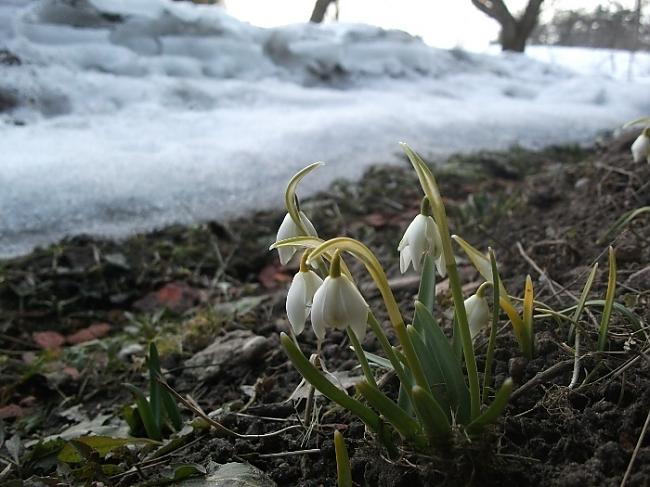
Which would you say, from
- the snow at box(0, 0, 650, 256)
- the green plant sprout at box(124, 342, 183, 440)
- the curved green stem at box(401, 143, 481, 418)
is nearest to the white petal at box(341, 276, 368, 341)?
the curved green stem at box(401, 143, 481, 418)

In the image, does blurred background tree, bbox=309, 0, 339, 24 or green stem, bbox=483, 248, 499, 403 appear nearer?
green stem, bbox=483, 248, 499, 403

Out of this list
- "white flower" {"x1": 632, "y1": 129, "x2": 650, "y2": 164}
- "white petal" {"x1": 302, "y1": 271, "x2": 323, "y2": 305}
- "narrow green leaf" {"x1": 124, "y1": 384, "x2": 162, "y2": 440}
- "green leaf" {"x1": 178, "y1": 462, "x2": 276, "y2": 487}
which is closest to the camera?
"white petal" {"x1": 302, "y1": 271, "x2": 323, "y2": 305}

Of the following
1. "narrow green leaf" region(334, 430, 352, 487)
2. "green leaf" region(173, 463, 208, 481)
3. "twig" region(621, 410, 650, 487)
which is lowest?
"green leaf" region(173, 463, 208, 481)

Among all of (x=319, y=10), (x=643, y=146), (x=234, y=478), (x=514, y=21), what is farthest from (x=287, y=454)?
(x=514, y=21)

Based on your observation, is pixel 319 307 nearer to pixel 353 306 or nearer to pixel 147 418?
pixel 353 306

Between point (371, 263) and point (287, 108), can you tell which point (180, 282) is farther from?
point (287, 108)

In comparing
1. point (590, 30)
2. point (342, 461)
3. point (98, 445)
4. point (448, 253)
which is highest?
point (590, 30)

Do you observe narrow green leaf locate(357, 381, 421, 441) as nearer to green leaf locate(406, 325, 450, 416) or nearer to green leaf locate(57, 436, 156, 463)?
green leaf locate(406, 325, 450, 416)

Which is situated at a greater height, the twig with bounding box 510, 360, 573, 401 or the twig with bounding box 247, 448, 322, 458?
the twig with bounding box 510, 360, 573, 401

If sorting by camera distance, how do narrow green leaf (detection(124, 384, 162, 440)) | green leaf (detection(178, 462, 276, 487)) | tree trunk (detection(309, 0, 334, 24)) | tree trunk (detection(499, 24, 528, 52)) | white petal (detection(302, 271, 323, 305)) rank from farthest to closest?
tree trunk (detection(499, 24, 528, 52)), tree trunk (detection(309, 0, 334, 24)), narrow green leaf (detection(124, 384, 162, 440)), green leaf (detection(178, 462, 276, 487)), white petal (detection(302, 271, 323, 305))
